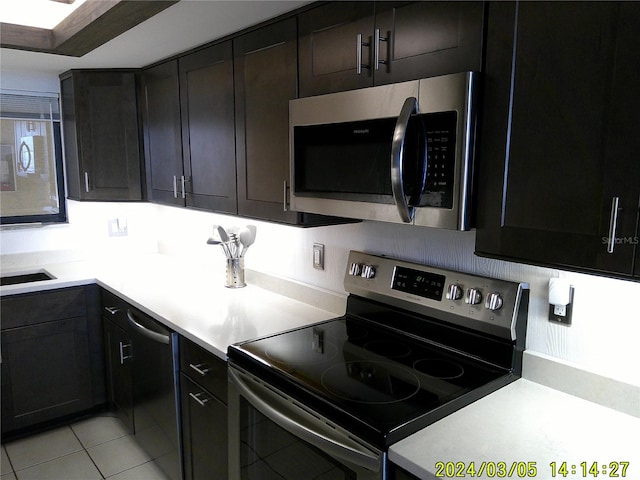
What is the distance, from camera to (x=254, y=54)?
1.90m

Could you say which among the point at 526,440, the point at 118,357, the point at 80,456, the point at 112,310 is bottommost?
the point at 80,456

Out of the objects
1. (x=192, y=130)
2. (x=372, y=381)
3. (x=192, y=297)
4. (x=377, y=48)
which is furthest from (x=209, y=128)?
(x=372, y=381)

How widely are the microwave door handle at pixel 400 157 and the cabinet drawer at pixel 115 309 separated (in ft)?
5.55

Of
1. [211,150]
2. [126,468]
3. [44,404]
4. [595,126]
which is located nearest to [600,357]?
[595,126]

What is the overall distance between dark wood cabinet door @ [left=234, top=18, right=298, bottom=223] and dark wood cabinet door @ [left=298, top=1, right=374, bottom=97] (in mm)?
70

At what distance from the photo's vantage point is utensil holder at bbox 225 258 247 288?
8.25 ft

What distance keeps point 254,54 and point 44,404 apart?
87.8 inches

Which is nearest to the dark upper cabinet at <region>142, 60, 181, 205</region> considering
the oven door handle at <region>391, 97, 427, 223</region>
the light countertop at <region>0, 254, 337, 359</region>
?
the light countertop at <region>0, 254, 337, 359</region>

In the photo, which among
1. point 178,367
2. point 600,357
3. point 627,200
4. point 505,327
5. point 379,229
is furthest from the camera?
point 178,367

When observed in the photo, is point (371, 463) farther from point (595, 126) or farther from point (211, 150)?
point (211, 150)

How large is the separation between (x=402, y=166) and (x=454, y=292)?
536mm

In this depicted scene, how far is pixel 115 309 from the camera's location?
257 centimetres

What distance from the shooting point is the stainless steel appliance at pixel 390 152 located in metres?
1.19

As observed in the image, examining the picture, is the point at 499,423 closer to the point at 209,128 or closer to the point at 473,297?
the point at 473,297
